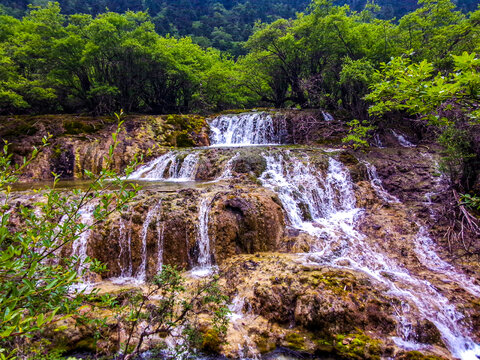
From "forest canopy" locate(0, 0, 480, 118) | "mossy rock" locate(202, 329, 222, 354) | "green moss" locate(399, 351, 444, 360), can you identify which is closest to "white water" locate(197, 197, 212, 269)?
"mossy rock" locate(202, 329, 222, 354)

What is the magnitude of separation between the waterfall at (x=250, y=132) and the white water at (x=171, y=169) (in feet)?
13.8

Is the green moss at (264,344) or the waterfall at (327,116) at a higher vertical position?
the waterfall at (327,116)

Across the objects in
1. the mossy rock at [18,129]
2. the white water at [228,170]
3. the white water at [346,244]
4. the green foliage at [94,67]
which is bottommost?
the white water at [346,244]

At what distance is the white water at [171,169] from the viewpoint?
10.2 m

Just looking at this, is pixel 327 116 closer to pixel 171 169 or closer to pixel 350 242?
pixel 171 169

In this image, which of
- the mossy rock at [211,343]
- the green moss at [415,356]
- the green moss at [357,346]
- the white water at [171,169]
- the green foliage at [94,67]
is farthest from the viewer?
the green foliage at [94,67]

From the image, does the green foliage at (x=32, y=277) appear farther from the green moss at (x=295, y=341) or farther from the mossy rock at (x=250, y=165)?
the mossy rock at (x=250, y=165)

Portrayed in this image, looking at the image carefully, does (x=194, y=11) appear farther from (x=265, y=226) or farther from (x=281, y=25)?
(x=265, y=226)

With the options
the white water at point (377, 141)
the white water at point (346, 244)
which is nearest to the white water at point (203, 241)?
the white water at point (346, 244)

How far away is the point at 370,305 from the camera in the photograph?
4.38 meters

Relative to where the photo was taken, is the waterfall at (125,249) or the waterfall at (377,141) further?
the waterfall at (377,141)

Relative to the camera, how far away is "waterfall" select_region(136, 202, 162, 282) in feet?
19.1

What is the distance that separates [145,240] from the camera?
19.9 ft

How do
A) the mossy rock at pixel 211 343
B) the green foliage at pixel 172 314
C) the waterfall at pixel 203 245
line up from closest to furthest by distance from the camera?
the green foliage at pixel 172 314 → the mossy rock at pixel 211 343 → the waterfall at pixel 203 245
